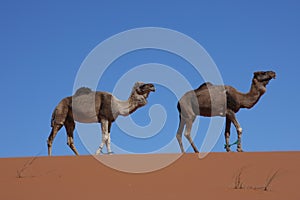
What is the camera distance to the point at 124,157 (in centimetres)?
1492

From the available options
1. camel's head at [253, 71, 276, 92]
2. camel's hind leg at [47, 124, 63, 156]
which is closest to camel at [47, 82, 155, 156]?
camel's hind leg at [47, 124, 63, 156]

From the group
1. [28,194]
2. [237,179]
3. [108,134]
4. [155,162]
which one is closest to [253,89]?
[108,134]

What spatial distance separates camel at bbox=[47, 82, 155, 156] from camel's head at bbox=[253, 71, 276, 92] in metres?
3.15

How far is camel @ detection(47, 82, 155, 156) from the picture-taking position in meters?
18.7

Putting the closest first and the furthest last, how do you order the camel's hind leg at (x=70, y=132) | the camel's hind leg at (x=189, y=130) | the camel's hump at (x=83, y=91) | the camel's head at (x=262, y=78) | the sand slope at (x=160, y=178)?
1. the sand slope at (x=160, y=178)
2. the camel's hind leg at (x=189, y=130)
3. the camel's head at (x=262, y=78)
4. the camel's hump at (x=83, y=91)
5. the camel's hind leg at (x=70, y=132)

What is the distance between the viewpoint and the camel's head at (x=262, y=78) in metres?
18.5

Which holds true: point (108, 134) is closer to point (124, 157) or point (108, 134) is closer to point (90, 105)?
point (90, 105)

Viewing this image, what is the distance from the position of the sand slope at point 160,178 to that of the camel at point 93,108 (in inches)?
154

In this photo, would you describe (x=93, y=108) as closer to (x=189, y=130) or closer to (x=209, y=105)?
(x=189, y=130)

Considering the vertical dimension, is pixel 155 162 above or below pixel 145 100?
below

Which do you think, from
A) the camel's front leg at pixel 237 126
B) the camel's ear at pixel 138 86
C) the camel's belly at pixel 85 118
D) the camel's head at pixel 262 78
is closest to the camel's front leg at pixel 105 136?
the camel's belly at pixel 85 118

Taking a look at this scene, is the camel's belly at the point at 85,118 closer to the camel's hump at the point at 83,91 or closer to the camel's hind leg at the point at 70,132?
the camel's hind leg at the point at 70,132

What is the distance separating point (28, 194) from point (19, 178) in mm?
1548

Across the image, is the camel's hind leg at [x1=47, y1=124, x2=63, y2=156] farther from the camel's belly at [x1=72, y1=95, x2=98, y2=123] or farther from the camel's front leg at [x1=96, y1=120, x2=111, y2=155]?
the camel's front leg at [x1=96, y1=120, x2=111, y2=155]
